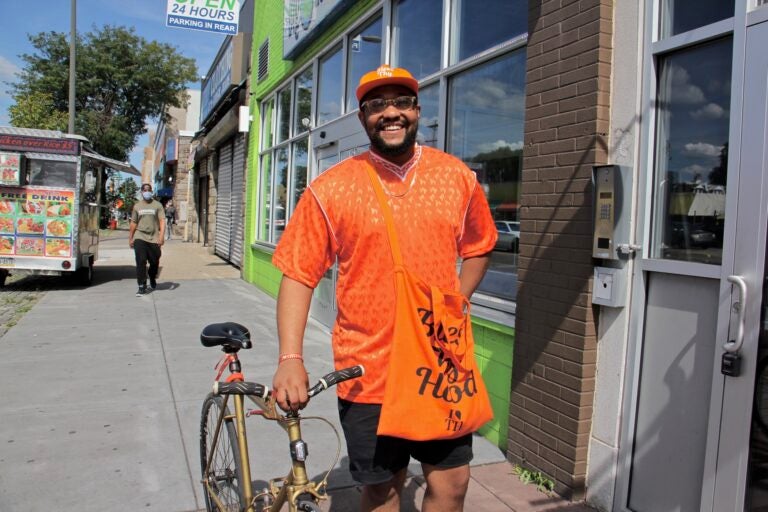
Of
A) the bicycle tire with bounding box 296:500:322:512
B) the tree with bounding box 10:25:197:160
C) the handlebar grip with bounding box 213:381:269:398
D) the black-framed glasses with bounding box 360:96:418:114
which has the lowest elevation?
the bicycle tire with bounding box 296:500:322:512

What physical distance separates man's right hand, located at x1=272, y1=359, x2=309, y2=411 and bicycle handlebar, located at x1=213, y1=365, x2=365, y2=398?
0.03m

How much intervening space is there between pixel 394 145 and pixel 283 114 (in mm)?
8946

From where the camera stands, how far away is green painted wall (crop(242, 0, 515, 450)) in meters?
4.13

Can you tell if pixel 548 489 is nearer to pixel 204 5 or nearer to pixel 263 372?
pixel 263 372

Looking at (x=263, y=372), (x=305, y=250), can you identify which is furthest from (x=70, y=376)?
(x=305, y=250)

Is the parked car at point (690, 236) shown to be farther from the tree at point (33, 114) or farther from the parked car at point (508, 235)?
the tree at point (33, 114)

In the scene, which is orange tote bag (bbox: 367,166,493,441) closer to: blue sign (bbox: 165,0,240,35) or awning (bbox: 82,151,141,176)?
blue sign (bbox: 165,0,240,35)

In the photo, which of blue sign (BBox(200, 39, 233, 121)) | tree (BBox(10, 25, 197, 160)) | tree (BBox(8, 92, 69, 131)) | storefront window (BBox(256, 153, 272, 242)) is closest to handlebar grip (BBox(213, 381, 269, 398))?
storefront window (BBox(256, 153, 272, 242))

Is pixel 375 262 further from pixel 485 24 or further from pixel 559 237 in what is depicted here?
pixel 485 24

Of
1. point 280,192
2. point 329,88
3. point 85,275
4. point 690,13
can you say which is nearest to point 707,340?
point 690,13

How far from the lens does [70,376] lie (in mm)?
5582

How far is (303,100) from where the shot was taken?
→ 9547mm

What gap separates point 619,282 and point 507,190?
150 centimetres

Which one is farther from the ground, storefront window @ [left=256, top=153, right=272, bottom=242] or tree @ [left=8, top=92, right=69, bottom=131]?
tree @ [left=8, top=92, right=69, bottom=131]
